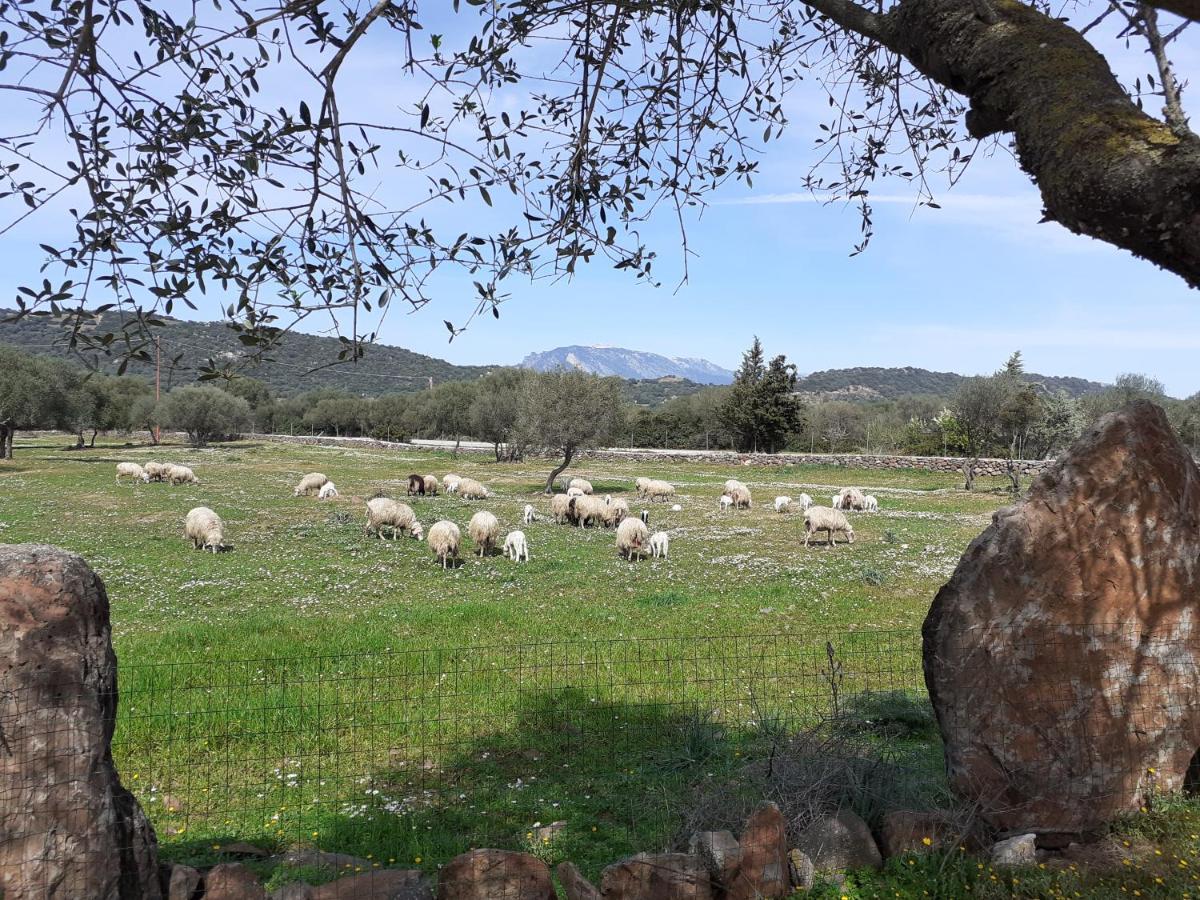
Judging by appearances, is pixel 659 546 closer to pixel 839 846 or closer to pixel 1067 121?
pixel 839 846

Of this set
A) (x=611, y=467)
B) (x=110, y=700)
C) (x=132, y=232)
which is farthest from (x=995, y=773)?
(x=611, y=467)

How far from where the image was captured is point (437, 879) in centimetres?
548

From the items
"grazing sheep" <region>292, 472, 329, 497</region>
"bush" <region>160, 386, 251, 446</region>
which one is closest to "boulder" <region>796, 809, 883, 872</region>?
"grazing sheep" <region>292, 472, 329, 497</region>

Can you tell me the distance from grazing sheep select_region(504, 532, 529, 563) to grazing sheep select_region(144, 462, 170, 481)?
31266 millimetres

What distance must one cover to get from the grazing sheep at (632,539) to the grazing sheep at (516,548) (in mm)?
3059

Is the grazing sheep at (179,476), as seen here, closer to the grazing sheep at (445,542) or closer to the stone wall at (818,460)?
the stone wall at (818,460)

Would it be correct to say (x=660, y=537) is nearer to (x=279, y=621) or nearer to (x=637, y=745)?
(x=279, y=621)

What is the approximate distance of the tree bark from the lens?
2.83 metres

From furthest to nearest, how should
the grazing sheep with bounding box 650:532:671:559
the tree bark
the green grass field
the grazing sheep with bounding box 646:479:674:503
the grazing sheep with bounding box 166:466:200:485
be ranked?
the grazing sheep with bounding box 166:466:200:485 → the grazing sheep with bounding box 646:479:674:503 → the grazing sheep with bounding box 650:532:671:559 → the green grass field → the tree bark

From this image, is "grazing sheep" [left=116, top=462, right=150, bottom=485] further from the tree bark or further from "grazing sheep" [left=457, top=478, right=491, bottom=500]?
the tree bark

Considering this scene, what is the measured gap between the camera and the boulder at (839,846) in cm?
587

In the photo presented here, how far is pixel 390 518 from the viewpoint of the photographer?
28328 mm

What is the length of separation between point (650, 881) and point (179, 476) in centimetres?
4775

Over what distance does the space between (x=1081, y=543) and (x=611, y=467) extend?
6585 centimetres
